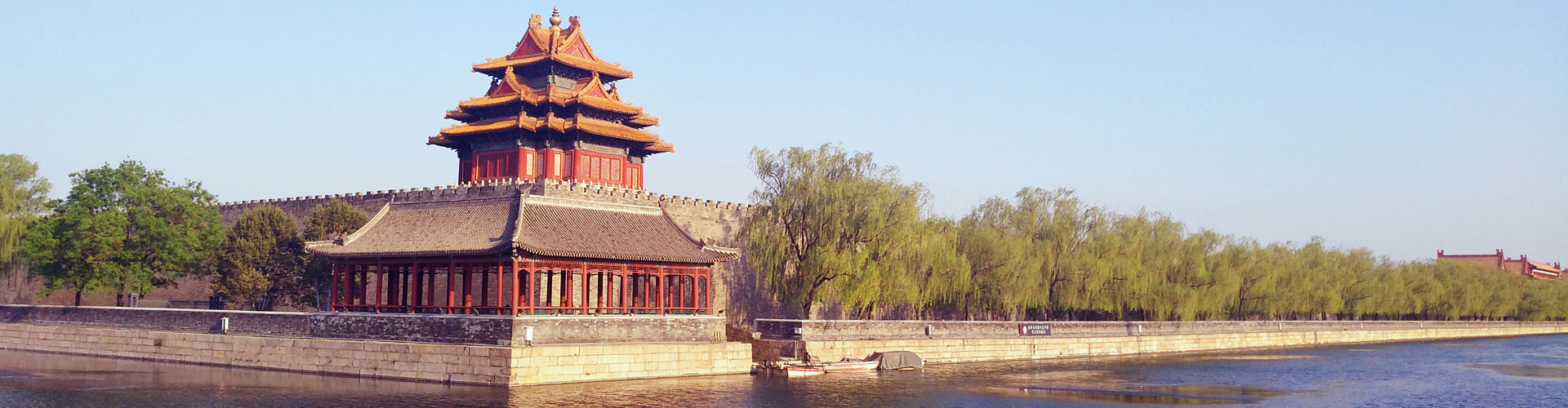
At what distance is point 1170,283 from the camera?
49.2 metres

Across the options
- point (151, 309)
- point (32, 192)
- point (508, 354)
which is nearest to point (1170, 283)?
point (508, 354)

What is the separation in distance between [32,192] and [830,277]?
1091 inches

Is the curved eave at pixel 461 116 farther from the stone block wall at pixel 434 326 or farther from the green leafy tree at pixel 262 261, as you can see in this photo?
the stone block wall at pixel 434 326

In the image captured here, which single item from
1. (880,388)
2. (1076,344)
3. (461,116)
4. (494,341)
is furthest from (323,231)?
(1076,344)

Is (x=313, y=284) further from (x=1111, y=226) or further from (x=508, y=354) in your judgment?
(x=1111, y=226)

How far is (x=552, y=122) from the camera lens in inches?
1773

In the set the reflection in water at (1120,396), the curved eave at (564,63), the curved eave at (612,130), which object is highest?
the curved eave at (564,63)

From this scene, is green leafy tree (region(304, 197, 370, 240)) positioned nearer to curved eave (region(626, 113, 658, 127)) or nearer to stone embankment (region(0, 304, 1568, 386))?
stone embankment (region(0, 304, 1568, 386))

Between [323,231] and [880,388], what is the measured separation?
18.6 metres

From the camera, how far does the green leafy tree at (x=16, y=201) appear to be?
4259cm

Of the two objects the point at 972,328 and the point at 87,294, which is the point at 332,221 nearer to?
the point at 87,294

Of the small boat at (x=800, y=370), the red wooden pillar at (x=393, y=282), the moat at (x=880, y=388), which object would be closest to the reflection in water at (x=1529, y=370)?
the moat at (x=880, y=388)

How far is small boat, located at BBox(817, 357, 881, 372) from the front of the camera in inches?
1330

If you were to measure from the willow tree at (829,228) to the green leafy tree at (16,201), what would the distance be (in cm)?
2381
